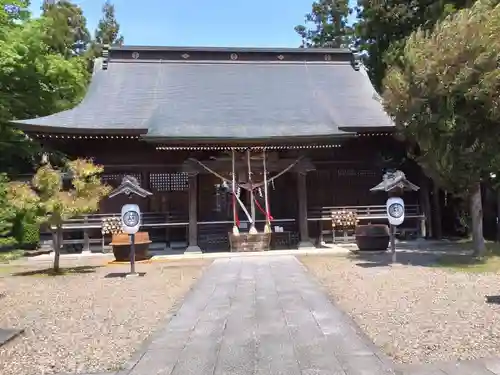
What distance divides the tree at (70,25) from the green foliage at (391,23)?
1806cm

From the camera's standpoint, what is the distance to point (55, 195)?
9.84m

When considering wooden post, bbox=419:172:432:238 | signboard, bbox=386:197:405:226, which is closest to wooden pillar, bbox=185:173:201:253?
signboard, bbox=386:197:405:226

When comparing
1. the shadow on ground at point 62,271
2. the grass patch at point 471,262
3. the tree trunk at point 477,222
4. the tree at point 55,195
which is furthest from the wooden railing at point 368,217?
the tree at point 55,195

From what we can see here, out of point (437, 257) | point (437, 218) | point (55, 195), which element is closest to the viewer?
point (55, 195)

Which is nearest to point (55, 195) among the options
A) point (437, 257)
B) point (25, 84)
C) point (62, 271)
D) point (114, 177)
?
point (62, 271)

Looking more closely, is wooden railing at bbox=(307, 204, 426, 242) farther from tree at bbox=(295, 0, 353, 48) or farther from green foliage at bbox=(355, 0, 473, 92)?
tree at bbox=(295, 0, 353, 48)

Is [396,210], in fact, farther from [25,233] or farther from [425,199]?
[25,233]

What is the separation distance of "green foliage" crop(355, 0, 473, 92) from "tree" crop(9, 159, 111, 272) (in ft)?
37.9

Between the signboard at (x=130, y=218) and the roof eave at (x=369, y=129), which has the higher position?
the roof eave at (x=369, y=129)

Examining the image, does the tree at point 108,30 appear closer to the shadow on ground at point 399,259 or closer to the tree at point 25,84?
the tree at point 25,84

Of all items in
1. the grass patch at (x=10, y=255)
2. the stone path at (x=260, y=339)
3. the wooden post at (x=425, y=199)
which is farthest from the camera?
the wooden post at (x=425, y=199)

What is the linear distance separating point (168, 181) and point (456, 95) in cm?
941

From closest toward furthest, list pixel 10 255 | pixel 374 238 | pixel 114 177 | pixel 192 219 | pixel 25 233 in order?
pixel 374 238, pixel 192 219, pixel 10 255, pixel 114 177, pixel 25 233

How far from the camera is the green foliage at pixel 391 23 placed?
16391 millimetres
